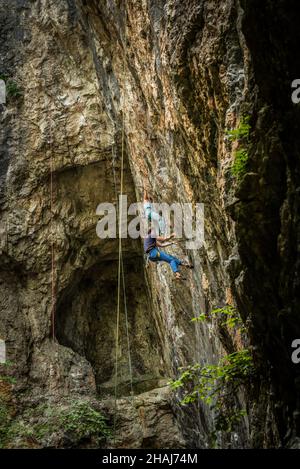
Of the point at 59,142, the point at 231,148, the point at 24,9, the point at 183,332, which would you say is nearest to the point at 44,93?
the point at 59,142

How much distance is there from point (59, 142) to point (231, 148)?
8.60m

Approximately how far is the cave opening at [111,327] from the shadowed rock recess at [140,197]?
0.04 m

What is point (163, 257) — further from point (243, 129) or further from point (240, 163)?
point (243, 129)

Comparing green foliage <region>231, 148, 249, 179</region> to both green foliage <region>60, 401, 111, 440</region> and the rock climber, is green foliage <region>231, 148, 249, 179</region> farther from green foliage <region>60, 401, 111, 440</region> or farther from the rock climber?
green foliage <region>60, 401, 111, 440</region>

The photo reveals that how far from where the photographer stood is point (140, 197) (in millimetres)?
13461

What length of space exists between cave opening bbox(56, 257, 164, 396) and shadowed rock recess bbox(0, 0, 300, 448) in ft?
0.14

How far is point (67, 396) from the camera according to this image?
547 inches

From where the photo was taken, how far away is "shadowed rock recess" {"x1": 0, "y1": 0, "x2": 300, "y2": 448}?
526cm

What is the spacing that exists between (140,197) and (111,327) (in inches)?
193

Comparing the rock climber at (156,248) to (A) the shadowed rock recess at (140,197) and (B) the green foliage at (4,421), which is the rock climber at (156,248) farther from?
(B) the green foliage at (4,421)

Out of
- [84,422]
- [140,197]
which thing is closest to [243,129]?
[140,197]

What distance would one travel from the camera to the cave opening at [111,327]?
1596 cm

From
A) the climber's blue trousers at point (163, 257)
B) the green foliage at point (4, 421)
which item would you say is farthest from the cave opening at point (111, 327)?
the climber's blue trousers at point (163, 257)

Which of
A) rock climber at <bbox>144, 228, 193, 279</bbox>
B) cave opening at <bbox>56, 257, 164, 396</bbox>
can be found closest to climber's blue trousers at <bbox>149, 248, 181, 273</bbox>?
rock climber at <bbox>144, 228, 193, 279</bbox>
